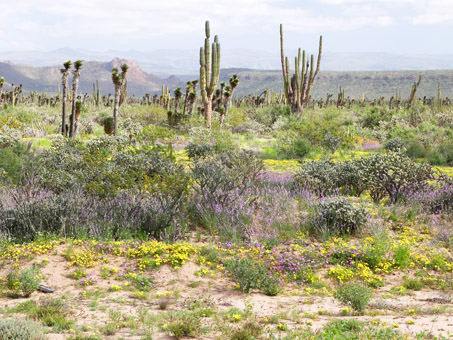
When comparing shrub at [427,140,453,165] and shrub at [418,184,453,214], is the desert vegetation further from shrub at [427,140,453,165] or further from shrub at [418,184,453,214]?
shrub at [427,140,453,165]

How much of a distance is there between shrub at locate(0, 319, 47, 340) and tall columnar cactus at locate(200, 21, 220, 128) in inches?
977

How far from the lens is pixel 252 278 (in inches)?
265

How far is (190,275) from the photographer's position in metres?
7.13

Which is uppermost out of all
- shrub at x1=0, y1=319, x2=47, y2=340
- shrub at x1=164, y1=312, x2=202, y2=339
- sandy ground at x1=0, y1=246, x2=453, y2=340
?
shrub at x1=0, y1=319, x2=47, y2=340

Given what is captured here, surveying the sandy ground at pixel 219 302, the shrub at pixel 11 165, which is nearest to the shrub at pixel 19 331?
the sandy ground at pixel 219 302

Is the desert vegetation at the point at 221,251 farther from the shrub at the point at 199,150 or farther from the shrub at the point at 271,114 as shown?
the shrub at the point at 271,114

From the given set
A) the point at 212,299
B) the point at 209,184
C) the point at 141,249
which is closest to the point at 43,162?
the point at 209,184

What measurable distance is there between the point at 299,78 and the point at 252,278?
3023cm

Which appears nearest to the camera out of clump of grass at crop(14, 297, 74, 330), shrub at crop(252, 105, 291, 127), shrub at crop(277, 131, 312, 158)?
clump of grass at crop(14, 297, 74, 330)

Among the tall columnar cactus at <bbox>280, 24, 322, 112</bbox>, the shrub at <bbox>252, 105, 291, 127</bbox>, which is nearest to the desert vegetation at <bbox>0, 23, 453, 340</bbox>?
the tall columnar cactus at <bbox>280, 24, 322, 112</bbox>

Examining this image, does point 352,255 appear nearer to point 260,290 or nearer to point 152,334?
point 260,290

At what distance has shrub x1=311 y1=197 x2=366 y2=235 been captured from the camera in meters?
9.03

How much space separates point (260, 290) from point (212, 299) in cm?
94

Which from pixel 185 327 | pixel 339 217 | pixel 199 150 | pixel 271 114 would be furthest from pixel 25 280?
pixel 271 114
